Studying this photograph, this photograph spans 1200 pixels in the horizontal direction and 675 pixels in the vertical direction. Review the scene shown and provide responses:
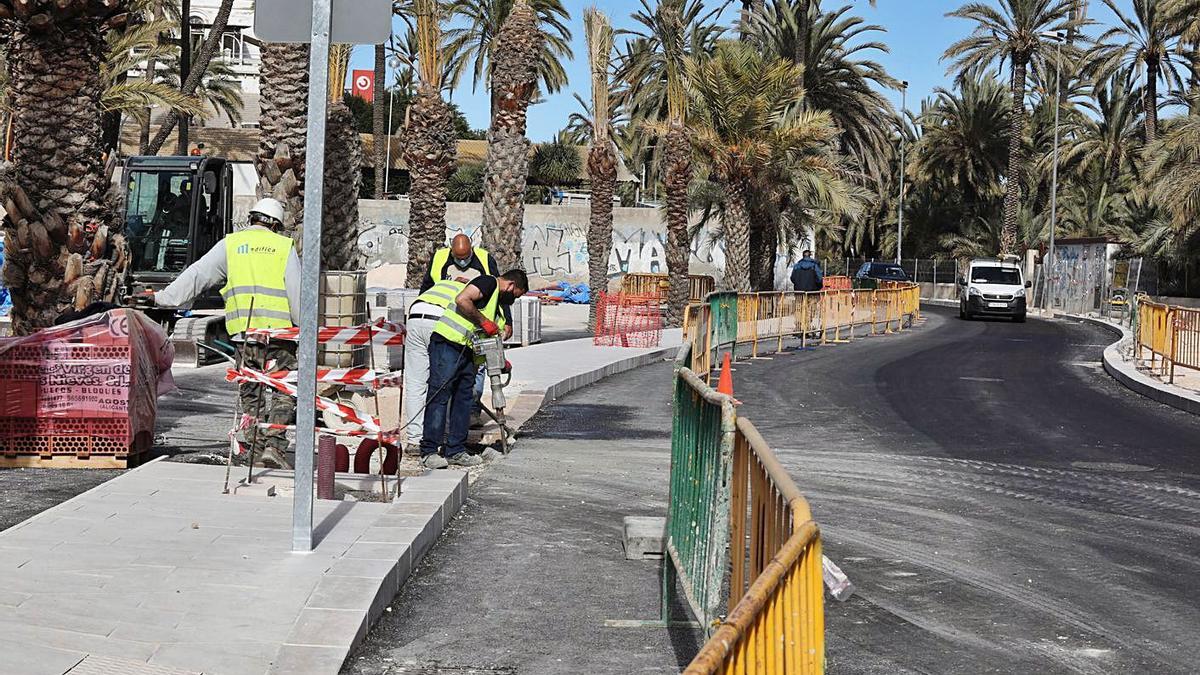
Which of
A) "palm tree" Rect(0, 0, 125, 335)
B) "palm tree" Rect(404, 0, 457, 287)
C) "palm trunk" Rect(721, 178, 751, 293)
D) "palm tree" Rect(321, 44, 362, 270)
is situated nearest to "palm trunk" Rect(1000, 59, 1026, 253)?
"palm trunk" Rect(721, 178, 751, 293)

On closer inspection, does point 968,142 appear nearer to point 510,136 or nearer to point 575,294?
point 575,294

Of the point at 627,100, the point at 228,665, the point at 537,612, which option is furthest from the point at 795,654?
the point at 627,100

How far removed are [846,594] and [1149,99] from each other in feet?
192

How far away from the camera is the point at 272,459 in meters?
9.80

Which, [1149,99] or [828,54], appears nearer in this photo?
[828,54]

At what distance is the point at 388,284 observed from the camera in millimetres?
47500

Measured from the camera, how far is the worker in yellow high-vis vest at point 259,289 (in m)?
9.38

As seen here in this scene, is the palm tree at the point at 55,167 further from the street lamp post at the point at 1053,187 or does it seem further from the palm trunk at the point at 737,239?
the street lamp post at the point at 1053,187

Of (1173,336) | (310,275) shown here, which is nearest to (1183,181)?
(1173,336)

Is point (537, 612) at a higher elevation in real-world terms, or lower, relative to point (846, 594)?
lower

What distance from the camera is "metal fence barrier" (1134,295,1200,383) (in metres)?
20.8

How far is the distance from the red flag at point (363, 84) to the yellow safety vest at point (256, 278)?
71233 millimetres

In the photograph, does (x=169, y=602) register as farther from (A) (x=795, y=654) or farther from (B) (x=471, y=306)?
(B) (x=471, y=306)

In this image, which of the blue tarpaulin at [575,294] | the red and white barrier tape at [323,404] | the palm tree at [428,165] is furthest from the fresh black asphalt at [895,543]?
the blue tarpaulin at [575,294]
